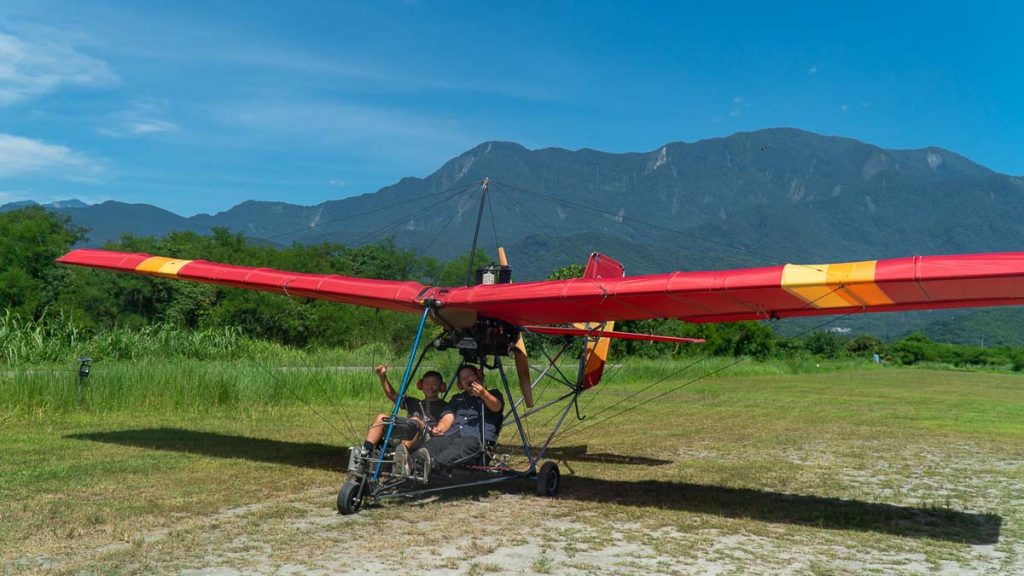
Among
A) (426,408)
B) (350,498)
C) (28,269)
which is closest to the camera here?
(350,498)

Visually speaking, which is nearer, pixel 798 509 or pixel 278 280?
pixel 798 509

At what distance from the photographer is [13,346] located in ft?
59.0

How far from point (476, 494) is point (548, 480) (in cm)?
77

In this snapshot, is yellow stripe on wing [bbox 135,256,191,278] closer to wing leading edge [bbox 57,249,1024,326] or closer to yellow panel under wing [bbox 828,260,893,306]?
wing leading edge [bbox 57,249,1024,326]

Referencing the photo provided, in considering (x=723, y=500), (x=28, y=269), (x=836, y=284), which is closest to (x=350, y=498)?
(x=723, y=500)

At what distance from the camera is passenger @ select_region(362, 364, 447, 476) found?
7.84m

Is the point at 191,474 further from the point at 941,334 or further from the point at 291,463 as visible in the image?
the point at 941,334

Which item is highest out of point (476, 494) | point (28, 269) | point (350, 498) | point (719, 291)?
point (719, 291)

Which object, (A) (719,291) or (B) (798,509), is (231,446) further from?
(B) (798,509)

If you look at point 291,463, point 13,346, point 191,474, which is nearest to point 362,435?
point 291,463

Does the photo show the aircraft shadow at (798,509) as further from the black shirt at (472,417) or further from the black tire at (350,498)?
the black tire at (350,498)

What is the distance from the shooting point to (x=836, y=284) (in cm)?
748

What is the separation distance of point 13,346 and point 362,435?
9295mm

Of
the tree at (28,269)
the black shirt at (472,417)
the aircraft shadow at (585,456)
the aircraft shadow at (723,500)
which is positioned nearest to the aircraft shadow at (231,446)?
the aircraft shadow at (723,500)
